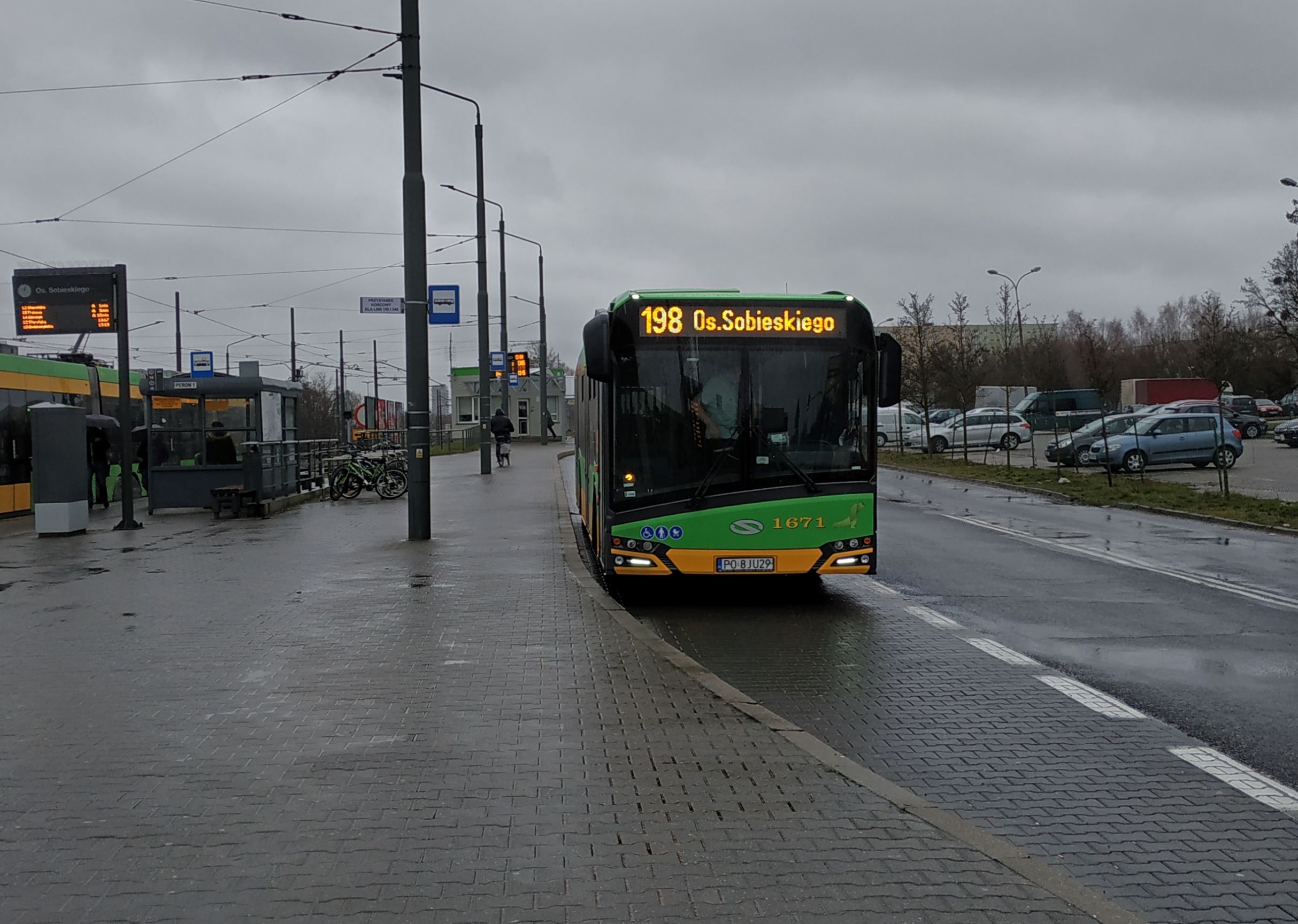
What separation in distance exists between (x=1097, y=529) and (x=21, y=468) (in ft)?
67.1

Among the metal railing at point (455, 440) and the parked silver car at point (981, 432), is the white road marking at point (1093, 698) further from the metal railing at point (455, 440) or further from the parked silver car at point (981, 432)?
the metal railing at point (455, 440)

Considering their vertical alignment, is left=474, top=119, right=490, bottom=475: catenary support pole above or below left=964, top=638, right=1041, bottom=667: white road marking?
above

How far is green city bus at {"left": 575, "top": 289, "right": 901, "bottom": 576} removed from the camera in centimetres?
1109

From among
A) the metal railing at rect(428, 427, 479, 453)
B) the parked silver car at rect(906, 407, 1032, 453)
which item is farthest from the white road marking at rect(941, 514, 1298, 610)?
the metal railing at rect(428, 427, 479, 453)

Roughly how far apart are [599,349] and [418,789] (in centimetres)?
611

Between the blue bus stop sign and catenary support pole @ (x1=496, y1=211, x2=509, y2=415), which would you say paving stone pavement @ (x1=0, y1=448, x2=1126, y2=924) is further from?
catenary support pole @ (x1=496, y1=211, x2=509, y2=415)

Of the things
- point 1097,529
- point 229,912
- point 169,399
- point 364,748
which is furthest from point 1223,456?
point 229,912

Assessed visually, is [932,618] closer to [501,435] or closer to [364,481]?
[364,481]

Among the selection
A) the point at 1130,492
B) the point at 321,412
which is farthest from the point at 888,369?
the point at 321,412

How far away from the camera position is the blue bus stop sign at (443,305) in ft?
66.1

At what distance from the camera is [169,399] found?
2189 centimetres

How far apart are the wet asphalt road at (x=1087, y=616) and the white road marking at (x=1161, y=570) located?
4 centimetres

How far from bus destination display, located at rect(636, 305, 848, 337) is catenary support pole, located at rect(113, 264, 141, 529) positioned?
11.0 meters

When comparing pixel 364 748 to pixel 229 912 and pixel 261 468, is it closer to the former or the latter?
pixel 229 912
